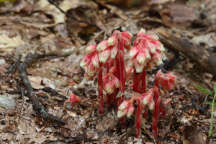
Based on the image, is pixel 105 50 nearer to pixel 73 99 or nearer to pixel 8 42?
pixel 73 99

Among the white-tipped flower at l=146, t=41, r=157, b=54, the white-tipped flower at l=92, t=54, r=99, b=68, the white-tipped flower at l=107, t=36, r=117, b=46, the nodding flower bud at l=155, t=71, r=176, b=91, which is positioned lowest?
the nodding flower bud at l=155, t=71, r=176, b=91

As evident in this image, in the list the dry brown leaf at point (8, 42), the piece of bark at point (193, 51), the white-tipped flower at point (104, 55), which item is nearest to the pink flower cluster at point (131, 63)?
the white-tipped flower at point (104, 55)

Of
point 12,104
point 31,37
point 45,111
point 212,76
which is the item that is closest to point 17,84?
point 12,104

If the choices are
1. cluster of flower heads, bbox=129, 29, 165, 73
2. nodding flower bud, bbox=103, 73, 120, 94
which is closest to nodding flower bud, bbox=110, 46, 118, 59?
cluster of flower heads, bbox=129, 29, 165, 73

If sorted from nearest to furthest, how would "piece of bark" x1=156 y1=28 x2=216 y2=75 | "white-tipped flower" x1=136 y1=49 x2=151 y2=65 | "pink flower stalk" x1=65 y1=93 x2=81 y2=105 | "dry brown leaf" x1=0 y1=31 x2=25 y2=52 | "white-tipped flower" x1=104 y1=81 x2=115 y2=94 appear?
"white-tipped flower" x1=136 y1=49 x2=151 y2=65 < "white-tipped flower" x1=104 y1=81 x2=115 y2=94 < "pink flower stalk" x1=65 y1=93 x2=81 y2=105 < "piece of bark" x1=156 y1=28 x2=216 y2=75 < "dry brown leaf" x1=0 y1=31 x2=25 y2=52

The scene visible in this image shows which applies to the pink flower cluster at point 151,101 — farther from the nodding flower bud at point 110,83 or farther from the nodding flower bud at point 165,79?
the nodding flower bud at point 110,83

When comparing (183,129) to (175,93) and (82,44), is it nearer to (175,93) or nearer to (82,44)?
(175,93)

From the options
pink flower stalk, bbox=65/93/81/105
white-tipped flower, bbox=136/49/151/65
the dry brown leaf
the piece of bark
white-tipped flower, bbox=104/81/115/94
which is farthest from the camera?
the dry brown leaf

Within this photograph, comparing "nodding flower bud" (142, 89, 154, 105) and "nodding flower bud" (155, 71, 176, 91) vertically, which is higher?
"nodding flower bud" (155, 71, 176, 91)

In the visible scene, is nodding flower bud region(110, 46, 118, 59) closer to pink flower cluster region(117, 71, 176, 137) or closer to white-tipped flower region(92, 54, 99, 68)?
white-tipped flower region(92, 54, 99, 68)

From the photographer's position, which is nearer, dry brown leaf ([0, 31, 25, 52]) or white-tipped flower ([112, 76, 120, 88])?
white-tipped flower ([112, 76, 120, 88])
